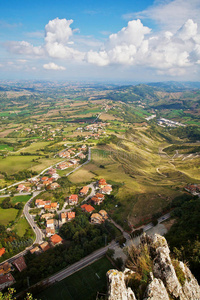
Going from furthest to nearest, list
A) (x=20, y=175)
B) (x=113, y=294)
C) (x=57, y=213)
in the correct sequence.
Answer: (x=20, y=175), (x=57, y=213), (x=113, y=294)

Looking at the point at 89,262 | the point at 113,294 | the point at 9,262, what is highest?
the point at 113,294

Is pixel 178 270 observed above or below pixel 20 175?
above

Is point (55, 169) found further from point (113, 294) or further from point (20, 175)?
point (113, 294)

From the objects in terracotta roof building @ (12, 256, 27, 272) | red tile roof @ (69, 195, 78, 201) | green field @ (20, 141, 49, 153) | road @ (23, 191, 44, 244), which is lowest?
road @ (23, 191, 44, 244)

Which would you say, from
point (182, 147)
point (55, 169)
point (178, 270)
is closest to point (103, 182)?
point (55, 169)

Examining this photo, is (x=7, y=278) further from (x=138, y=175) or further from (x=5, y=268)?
(x=138, y=175)

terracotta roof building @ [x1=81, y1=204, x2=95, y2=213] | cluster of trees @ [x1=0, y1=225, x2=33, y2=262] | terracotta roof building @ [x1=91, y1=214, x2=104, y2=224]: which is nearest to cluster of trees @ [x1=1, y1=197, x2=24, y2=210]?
cluster of trees @ [x1=0, y1=225, x2=33, y2=262]

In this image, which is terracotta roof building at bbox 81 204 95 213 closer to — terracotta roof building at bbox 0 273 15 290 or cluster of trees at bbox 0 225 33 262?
cluster of trees at bbox 0 225 33 262
